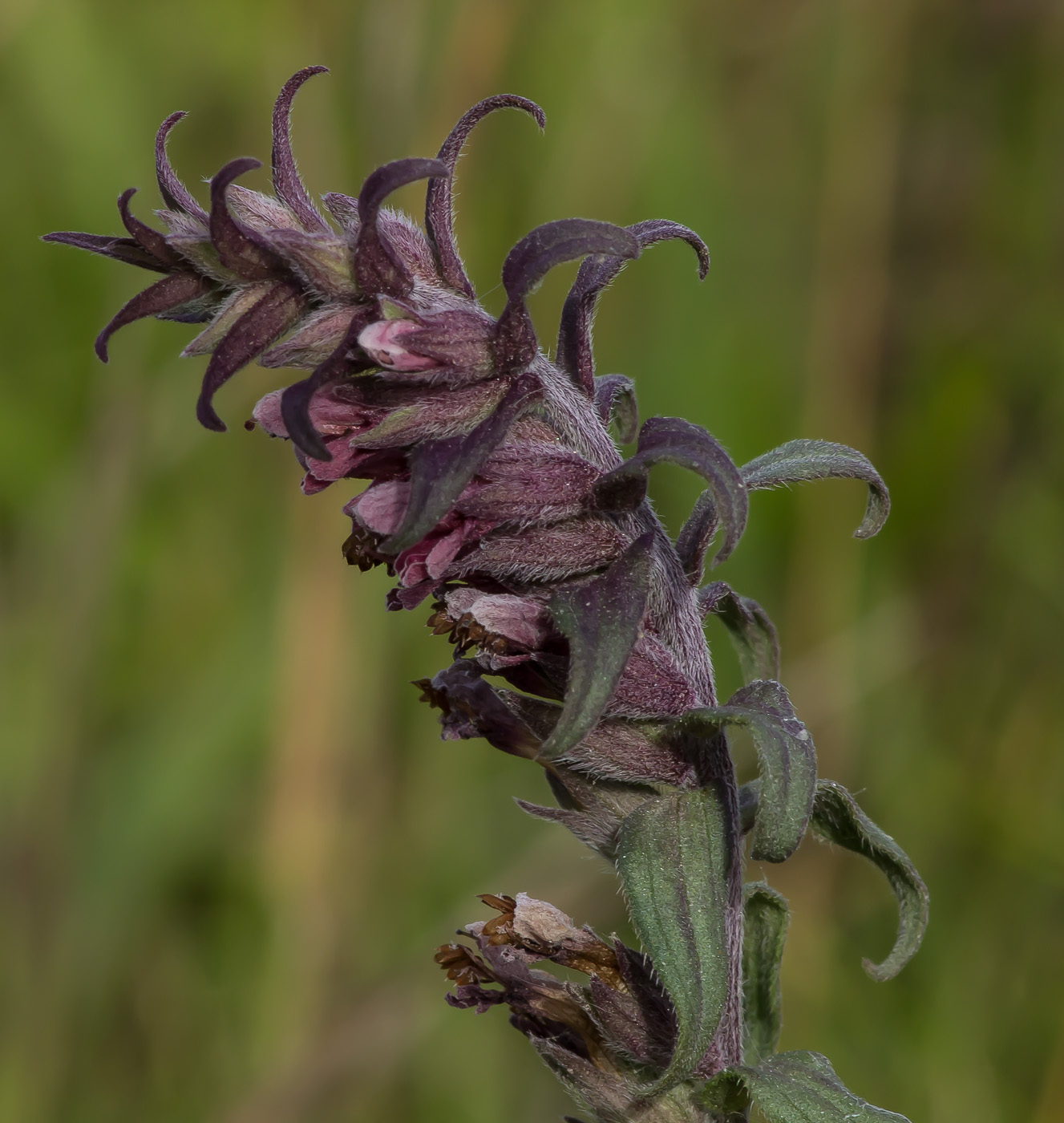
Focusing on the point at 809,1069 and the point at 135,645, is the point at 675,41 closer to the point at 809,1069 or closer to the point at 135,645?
the point at 135,645

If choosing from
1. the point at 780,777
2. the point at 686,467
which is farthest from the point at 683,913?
the point at 686,467

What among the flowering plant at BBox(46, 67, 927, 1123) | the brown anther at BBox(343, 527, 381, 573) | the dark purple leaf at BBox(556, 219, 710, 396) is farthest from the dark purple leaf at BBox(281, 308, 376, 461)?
the dark purple leaf at BBox(556, 219, 710, 396)

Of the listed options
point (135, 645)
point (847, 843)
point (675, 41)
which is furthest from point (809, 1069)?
point (675, 41)

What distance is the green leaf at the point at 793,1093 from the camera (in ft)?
6.73

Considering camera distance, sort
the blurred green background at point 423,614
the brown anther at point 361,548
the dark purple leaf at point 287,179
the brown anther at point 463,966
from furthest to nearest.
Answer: the blurred green background at point 423,614 < the brown anther at point 463,966 < the brown anther at point 361,548 < the dark purple leaf at point 287,179

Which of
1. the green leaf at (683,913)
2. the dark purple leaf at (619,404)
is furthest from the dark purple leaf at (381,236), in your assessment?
the green leaf at (683,913)

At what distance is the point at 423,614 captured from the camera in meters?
6.07

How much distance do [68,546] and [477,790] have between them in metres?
2.08

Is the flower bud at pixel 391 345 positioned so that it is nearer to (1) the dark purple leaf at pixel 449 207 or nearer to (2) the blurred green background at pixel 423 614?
(1) the dark purple leaf at pixel 449 207

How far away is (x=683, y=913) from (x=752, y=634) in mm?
754

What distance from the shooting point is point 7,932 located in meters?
5.02

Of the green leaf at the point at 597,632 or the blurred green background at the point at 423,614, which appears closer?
the green leaf at the point at 597,632

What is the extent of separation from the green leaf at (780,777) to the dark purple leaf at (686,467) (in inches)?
10.4

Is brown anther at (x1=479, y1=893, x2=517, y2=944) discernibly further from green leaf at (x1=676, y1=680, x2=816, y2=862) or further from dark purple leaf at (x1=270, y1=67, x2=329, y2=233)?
dark purple leaf at (x1=270, y1=67, x2=329, y2=233)
